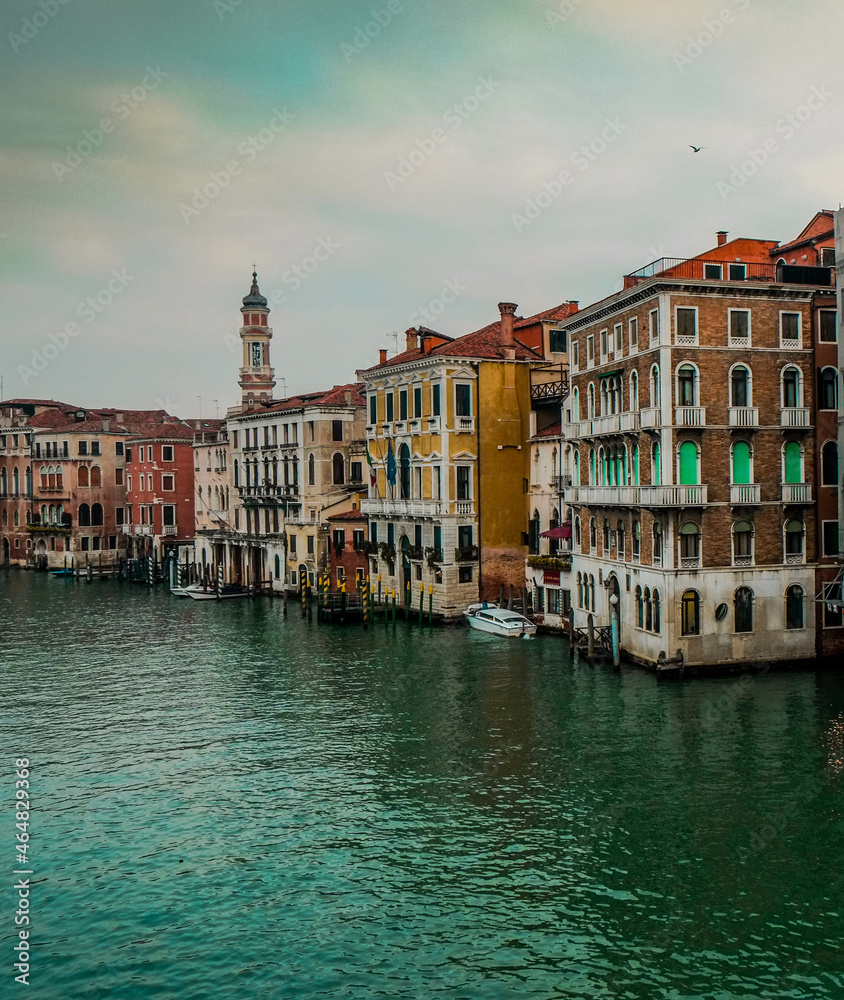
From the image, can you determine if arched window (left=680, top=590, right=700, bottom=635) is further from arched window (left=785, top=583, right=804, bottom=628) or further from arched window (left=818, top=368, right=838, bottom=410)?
arched window (left=818, top=368, right=838, bottom=410)

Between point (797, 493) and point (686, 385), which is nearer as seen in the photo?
point (686, 385)

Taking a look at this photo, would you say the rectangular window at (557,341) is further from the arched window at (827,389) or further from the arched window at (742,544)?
the arched window at (742,544)

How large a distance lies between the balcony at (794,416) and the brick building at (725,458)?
0.05 metres

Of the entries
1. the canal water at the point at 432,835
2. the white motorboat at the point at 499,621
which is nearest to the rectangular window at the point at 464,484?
the white motorboat at the point at 499,621

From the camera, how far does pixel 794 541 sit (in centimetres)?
3434

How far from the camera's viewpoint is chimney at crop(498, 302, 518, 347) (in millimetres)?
48719

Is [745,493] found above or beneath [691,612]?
above

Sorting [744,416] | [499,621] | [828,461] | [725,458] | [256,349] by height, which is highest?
[256,349]

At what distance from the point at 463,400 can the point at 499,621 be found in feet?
35.9

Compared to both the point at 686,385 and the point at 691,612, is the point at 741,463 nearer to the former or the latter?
the point at 686,385

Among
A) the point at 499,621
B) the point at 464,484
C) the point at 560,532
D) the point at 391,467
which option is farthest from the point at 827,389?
the point at 391,467

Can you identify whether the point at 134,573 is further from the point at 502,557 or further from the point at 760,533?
the point at 760,533

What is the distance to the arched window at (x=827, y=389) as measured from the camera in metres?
34.5

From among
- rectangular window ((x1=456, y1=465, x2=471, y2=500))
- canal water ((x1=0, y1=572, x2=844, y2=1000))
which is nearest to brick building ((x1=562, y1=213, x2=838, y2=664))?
canal water ((x1=0, y1=572, x2=844, y2=1000))
